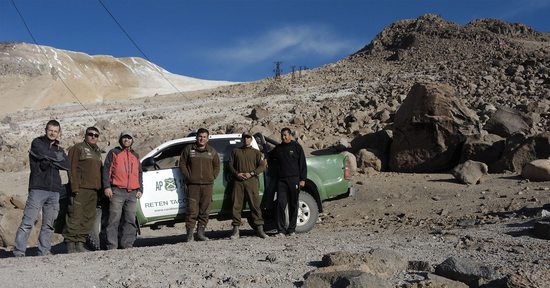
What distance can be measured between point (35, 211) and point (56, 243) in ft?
10.7

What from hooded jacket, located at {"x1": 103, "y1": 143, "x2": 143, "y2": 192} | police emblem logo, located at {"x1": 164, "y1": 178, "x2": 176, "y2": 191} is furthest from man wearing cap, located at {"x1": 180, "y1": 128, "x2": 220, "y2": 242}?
hooded jacket, located at {"x1": 103, "y1": 143, "x2": 143, "y2": 192}

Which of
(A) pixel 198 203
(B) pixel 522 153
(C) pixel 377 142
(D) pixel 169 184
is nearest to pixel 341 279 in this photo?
(A) pixel 198 203

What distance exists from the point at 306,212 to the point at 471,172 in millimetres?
4790

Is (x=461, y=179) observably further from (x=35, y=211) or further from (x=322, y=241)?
(x=35, y=211)

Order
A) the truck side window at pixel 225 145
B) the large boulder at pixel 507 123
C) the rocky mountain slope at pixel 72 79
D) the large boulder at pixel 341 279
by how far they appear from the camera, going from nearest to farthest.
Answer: the large boulder at pixel 341 279
the truck side window at pixel 225 145
the large boulder at pixel 507 123
the rocky mountain slope at pixel 72 79

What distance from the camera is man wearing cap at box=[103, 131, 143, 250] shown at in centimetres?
764

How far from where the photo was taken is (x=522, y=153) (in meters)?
12.6

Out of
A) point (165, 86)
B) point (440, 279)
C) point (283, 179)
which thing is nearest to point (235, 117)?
point (283, 179)

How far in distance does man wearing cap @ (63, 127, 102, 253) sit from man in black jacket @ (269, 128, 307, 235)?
2.60m

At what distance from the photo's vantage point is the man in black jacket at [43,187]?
7184mm

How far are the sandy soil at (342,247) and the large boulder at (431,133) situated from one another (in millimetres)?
2171

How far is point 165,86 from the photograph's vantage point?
82312 mm

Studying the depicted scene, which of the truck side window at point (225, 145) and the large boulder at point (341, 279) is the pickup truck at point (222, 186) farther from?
the large boulder at point (341, 279)

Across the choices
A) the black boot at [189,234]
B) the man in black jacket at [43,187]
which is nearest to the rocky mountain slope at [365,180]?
the black boot at [189,234]
